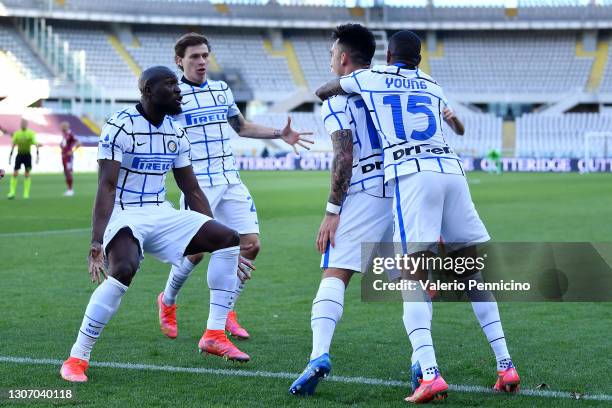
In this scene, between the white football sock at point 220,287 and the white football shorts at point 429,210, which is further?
the white football sock at point 220,287

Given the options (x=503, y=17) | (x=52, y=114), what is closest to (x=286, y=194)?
(x=52, y=114)

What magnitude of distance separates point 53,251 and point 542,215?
9.69m

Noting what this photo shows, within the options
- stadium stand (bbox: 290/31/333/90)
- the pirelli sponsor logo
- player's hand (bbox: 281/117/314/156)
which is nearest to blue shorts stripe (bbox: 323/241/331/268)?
the pirelli sponsor logo

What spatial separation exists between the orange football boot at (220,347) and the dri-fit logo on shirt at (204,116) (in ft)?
5.75

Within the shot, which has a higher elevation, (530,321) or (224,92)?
(224,92)

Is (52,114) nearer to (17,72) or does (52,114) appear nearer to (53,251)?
(17,72)

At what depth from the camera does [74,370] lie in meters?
5.44

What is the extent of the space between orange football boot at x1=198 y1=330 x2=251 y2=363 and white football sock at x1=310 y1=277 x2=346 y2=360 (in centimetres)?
95

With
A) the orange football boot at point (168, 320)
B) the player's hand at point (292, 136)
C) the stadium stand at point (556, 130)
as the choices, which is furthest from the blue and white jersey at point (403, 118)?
the stadium stand at point (556, 130)

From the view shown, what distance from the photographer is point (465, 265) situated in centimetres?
534

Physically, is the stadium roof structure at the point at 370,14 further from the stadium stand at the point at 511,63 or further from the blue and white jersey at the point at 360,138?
the blue and white jersey at the point at 360,138

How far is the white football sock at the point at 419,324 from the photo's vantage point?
5.02 m

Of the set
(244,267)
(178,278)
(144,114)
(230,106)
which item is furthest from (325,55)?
(144,114)

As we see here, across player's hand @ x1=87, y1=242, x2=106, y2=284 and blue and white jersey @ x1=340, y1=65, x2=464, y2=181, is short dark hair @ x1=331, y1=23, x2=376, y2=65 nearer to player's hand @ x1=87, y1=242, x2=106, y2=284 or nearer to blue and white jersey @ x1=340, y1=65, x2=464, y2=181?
blue and white jersey @ x1=340, y1=65, x2=464, y2=181
